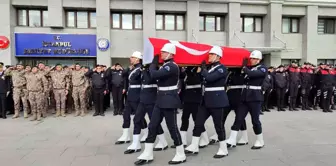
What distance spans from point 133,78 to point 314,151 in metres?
A: 3.77

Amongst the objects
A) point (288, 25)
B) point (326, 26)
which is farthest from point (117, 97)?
point (326, 26)

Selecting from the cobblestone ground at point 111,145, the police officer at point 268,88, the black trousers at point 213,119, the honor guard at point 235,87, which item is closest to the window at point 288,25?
the police officer at point 268,88

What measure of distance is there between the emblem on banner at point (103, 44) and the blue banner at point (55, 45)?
A: 0.35 metres

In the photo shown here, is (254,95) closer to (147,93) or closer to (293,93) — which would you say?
(147,93)

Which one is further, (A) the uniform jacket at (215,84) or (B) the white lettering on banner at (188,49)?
(B) the white lettering on banner at (188,49)

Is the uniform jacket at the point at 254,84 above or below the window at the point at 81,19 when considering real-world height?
below

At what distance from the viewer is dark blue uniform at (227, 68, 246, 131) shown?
550 centimetres

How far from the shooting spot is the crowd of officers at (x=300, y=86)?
1043 centimetres

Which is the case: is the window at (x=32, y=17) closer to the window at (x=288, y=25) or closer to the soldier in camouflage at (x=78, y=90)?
the soldier in camouflage at (x=78, y=90)

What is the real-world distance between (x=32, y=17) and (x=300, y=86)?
48.2ft

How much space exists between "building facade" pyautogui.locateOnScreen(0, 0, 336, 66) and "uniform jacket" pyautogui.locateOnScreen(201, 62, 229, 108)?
1148 cm

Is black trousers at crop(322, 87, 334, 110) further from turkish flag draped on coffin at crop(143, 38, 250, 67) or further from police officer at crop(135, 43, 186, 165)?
police officer at crop(135, 43, 186, 165)

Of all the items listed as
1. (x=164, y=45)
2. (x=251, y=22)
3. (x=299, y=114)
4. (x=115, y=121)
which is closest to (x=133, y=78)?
(x=164, y=45)

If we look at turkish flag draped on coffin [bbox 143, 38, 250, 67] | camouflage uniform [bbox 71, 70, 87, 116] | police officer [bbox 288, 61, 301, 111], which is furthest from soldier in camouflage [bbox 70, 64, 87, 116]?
police officer [bbox 288, 61, 301, 111]
